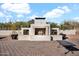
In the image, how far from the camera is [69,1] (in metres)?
4.64

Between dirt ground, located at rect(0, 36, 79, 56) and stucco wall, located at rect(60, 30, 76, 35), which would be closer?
dirt ground, located at rect(0, 36, 79, 56)

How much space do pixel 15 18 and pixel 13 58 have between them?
2.86ft

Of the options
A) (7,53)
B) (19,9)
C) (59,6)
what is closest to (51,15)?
(59,6)

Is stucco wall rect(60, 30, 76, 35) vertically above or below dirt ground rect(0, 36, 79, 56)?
above

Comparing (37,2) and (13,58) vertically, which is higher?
(37,2)

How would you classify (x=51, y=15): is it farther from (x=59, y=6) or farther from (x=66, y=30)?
(x=66, y=30)

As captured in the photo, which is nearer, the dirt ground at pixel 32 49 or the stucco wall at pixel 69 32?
the dirt ground at pixel 32 49

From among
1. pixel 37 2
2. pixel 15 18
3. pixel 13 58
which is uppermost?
pixel 37 2

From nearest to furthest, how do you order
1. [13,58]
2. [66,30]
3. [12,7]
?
1. [13,58]
2. [12,7]
3. [66,30]

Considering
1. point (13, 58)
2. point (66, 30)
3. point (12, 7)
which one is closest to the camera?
point (13, 58)

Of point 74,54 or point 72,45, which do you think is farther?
point 72,45

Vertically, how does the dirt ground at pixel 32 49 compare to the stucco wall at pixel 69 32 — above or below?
below

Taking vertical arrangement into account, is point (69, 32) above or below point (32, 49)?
above

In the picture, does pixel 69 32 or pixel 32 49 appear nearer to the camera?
pixel 32 49
